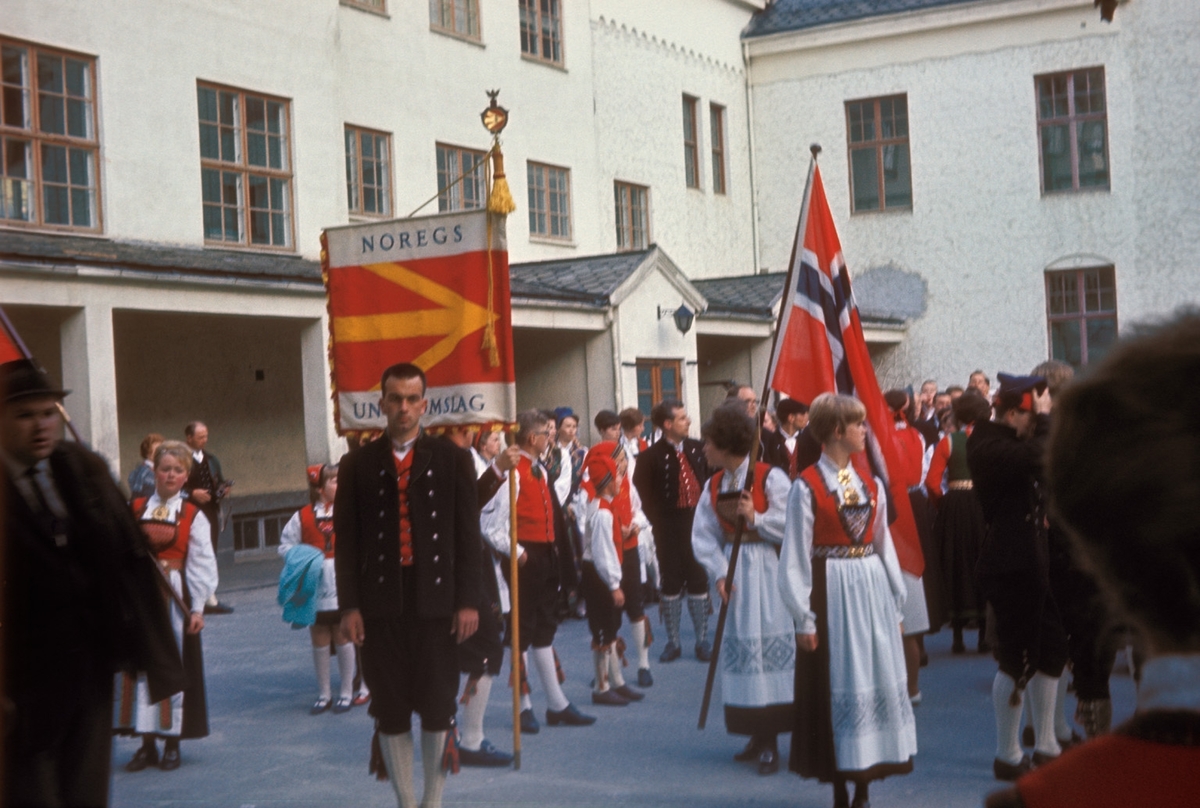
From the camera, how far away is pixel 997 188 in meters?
28.6

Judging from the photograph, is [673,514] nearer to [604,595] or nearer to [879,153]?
[604,595]

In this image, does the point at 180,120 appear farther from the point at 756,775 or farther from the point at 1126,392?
the point at 1126,392

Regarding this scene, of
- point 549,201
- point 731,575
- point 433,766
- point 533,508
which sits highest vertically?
point 549,201

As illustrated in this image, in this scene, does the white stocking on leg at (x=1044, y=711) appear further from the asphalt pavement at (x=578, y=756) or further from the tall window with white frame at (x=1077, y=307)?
the tall window with white frame at (x=1077, y=307)

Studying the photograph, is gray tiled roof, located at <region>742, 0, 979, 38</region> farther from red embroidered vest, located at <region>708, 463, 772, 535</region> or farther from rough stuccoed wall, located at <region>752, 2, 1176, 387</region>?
red embroidered vest, located at <region>708, 463, 772, 535</region>

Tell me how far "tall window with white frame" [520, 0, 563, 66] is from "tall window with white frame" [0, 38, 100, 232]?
898cm

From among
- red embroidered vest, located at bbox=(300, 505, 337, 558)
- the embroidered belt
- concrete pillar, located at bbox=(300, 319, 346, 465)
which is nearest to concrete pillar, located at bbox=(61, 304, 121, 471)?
concrete pillar, located at bbox=(300, 319, 346, 465)

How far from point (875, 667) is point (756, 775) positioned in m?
1.18

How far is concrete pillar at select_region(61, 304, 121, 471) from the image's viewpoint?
14594 millimetres

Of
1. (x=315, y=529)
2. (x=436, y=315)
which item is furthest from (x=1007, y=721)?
(x=315, y=529)

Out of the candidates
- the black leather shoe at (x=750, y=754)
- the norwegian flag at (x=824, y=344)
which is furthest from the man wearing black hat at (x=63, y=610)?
the norwegian flag at (x=824, y=344)

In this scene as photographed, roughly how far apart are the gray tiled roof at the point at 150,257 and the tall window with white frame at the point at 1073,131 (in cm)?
1649

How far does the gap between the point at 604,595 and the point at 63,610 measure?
16.5 feet

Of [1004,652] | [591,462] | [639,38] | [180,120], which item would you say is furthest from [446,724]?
[639,38]
